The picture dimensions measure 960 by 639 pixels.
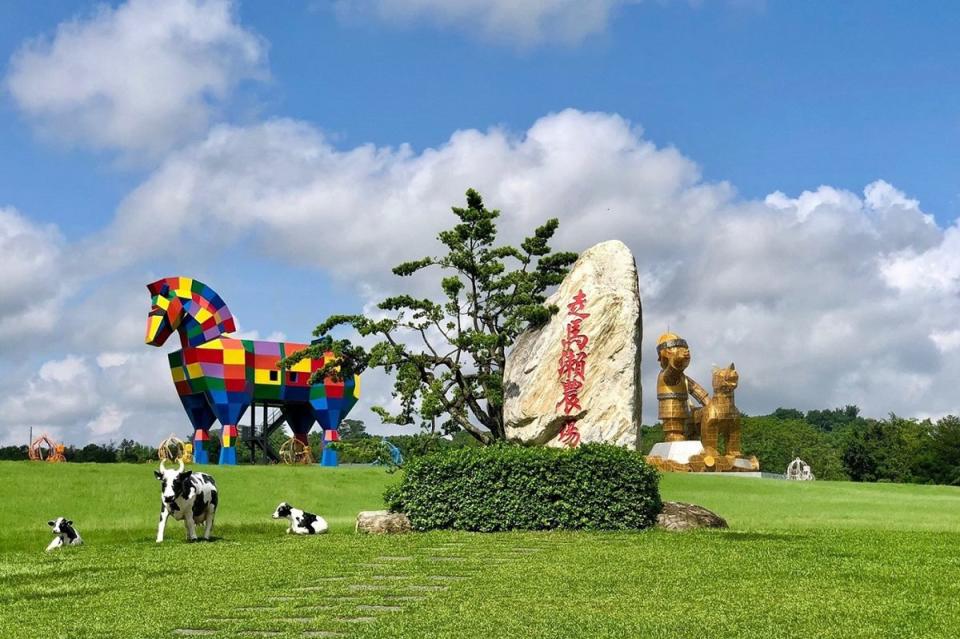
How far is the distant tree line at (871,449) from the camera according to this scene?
51.8 metres

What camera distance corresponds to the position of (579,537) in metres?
14.3

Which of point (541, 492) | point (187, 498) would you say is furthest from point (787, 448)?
point (187, 498)

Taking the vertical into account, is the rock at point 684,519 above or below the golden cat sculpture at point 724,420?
below

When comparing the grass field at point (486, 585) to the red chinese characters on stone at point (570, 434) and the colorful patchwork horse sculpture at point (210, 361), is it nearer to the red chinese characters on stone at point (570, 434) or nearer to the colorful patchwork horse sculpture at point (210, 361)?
the red chinese characters on stone at point (570, 434)

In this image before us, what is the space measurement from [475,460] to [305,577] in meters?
→ 6.11

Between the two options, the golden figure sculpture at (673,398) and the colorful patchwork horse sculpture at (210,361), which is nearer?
the colorful patchwork horse sculpture at (210,361)

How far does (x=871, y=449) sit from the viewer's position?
186ft

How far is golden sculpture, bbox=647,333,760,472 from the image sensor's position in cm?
3925

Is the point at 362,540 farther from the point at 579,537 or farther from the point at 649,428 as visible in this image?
the point at 649,428

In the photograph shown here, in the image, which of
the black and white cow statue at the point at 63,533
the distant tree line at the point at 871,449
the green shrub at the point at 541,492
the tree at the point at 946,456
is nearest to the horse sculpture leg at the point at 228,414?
the black and white cow statue at the point at 63,533

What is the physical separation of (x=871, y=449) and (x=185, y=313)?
132ft

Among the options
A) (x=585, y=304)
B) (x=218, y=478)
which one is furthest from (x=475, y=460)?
(x=218, y=478)

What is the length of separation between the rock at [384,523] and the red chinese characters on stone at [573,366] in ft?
12.6

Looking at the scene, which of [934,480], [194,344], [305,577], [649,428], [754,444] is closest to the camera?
[305,577]
